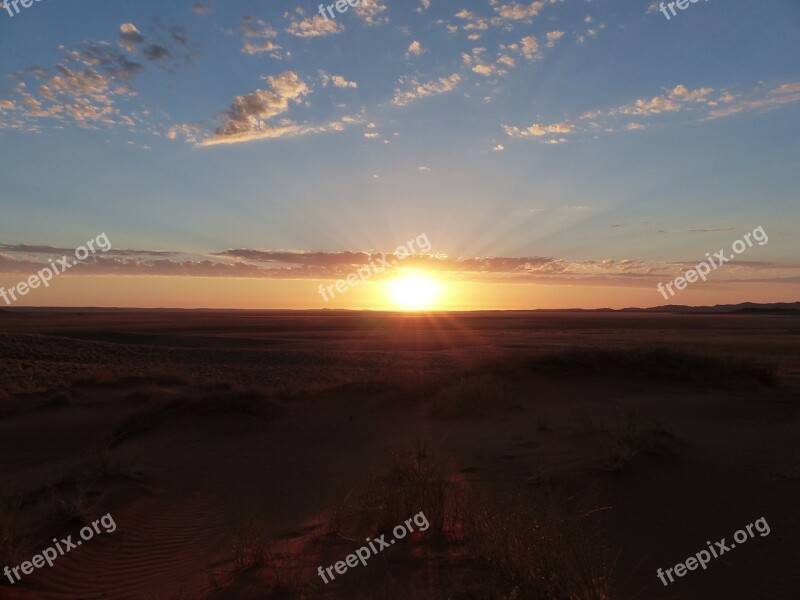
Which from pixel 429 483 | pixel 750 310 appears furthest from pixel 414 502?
pixel 750 310

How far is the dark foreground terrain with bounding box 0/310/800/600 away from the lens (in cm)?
512

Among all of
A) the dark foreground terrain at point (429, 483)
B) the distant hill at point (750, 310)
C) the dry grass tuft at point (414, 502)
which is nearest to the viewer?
the dark foreground terrain at point (429, 483)

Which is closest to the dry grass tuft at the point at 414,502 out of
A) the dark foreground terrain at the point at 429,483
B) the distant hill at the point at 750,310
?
the dark foreground terrain at the point at 429,483

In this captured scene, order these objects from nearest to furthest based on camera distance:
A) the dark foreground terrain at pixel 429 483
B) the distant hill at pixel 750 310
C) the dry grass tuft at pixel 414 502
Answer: the dark foreground terrain at pixel 429 483 < the dry grass tuft at pixel 414 502 < the distant hill at pixel 750 310

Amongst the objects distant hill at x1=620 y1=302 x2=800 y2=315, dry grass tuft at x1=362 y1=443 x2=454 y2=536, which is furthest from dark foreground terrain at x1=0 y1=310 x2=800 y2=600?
distant hill at x1=620 y1=302 x2=800 y2=315

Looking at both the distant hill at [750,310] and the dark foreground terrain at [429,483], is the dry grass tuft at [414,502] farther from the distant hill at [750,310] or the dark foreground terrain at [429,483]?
the distant hill at [750,310]

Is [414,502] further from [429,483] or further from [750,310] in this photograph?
[750,310]

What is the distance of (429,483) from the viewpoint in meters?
6.34

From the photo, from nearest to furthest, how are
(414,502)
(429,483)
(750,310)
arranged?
(414,502)
(429,483)
(750,310)

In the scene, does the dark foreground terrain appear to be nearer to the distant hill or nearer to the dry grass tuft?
the dry grass tuft

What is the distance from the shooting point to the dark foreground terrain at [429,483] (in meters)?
5.12

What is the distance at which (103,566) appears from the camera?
6.73m

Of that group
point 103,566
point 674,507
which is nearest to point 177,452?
point 103,566

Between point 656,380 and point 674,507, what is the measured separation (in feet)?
28.0
